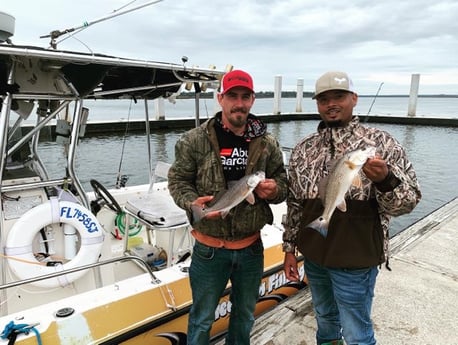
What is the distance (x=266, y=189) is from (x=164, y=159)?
13.8m

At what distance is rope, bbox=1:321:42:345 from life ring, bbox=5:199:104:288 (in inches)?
22.6

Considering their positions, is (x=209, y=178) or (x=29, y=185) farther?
(x=29, y=185)

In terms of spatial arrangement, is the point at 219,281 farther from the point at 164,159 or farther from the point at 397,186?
the point at 164,159

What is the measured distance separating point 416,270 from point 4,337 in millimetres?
4285

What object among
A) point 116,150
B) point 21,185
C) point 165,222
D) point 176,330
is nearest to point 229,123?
point 165,222

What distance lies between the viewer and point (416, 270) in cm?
438

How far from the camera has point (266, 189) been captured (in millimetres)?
2016

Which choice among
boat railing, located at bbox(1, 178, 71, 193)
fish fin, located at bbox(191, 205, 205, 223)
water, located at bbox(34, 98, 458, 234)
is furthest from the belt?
water, located at bbox(34, 98, 458, 234)

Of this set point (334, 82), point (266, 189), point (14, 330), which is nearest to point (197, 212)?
point (266, 189)

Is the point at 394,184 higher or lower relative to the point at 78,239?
higher

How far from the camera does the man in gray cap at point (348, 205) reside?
1.87 m

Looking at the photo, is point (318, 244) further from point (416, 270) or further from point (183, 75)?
point (416, 270)

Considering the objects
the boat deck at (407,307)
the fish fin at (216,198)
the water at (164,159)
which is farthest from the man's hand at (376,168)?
the water at (164,159)

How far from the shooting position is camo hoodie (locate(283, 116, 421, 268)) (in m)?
1.86
